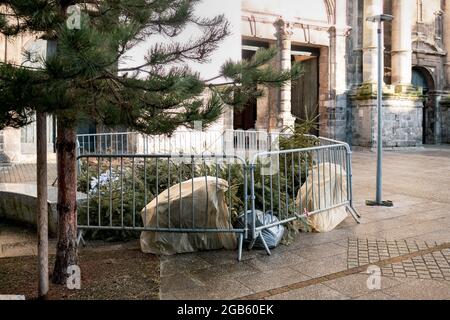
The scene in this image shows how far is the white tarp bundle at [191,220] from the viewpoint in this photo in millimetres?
4555

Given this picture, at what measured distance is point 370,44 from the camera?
17297 mm

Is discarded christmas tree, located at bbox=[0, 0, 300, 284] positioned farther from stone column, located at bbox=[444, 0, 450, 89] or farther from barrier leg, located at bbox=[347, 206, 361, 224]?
stone column, located at bbox=[444, 0, 450, 89]

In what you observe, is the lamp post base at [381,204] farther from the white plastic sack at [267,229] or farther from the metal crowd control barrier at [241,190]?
the white plastic sack at [267,229]

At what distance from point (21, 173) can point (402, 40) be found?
49.4 feet

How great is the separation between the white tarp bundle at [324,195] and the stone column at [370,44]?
41.3 ft

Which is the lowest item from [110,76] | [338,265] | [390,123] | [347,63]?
[338,265]

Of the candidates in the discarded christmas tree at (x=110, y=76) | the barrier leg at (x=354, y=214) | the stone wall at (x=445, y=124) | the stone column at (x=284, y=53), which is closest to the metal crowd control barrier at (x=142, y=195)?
the discarded christmas tree at (x=110, y=76)

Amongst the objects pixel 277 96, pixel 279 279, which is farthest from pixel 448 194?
pixel 277 96

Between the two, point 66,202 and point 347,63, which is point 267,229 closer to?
point 66,202

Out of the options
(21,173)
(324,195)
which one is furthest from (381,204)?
(21,173)

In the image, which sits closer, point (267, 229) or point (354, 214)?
point (267, 229)

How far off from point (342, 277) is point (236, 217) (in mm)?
1468

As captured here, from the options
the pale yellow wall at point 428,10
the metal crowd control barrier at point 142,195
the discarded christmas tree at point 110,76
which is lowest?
the metal crowd control barrier at point 142,195
